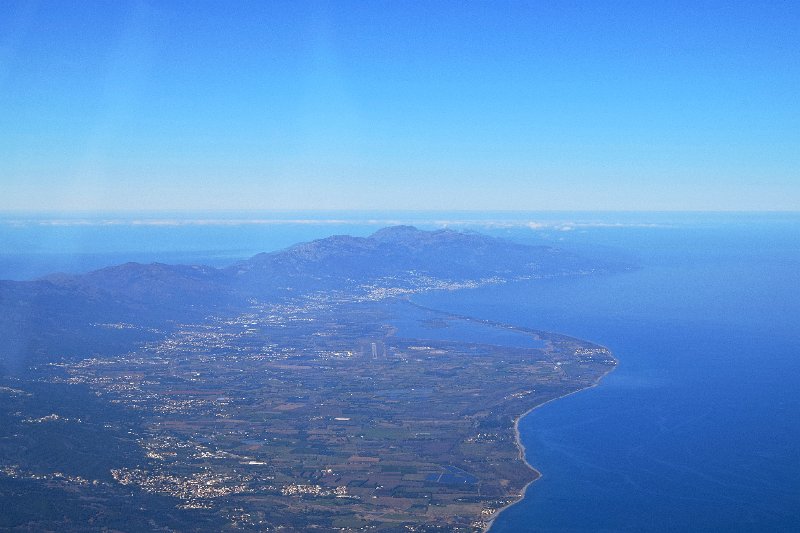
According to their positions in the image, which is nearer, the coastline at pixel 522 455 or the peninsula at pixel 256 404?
the coastline at pixel 522 455

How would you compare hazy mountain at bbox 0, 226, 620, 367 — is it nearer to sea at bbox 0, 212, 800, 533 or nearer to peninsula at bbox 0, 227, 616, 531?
peninsula at bbox 0, 227, 616, 531

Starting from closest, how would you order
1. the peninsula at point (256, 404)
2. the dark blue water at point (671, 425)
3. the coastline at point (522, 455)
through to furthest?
the coastline at point (522, 455)
the dark blue water at point (671, 425)
the peninsula at point (256, 404)

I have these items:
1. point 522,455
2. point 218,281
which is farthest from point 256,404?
point 218,281

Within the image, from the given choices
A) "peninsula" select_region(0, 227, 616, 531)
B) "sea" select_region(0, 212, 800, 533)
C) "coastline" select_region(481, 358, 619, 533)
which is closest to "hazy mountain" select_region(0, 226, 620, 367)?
"peninsula" select_region(0, 227, 616, 531)

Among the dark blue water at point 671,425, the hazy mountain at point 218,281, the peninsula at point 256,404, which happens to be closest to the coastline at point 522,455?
the peninsula at point 256,404

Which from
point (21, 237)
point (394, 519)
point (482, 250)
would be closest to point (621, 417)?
point (394, 519)

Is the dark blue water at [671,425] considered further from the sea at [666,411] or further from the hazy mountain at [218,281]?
the hazy mountain at [218,281]

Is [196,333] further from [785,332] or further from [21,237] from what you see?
[21,237]

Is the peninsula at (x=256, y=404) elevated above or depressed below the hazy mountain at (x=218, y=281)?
below
